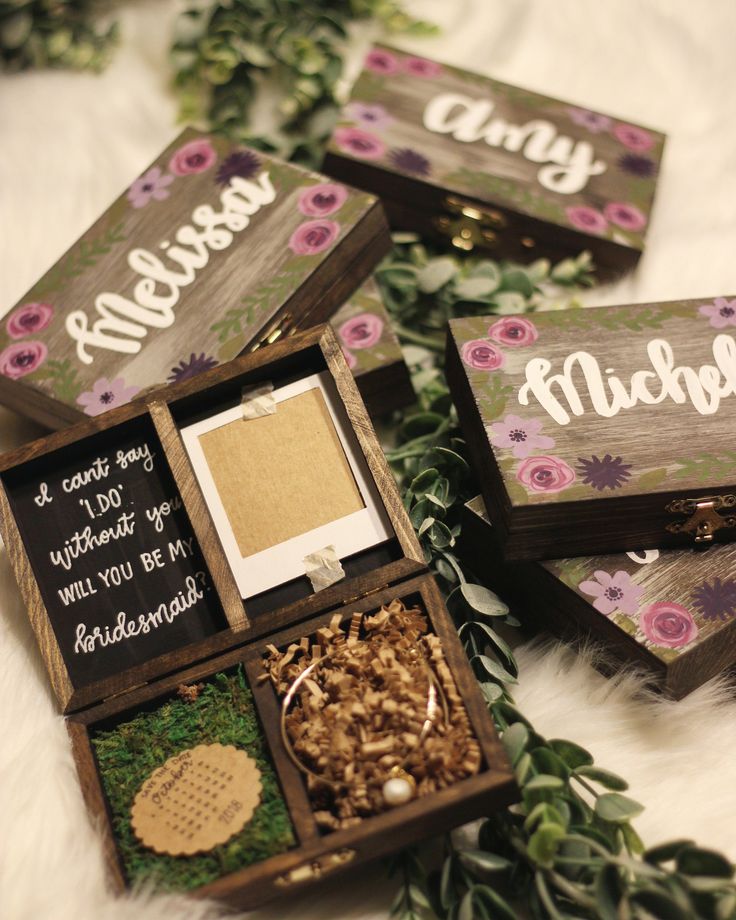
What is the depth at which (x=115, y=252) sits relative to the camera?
117 cm

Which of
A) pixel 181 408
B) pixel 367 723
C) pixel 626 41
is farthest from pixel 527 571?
pixel 626 41

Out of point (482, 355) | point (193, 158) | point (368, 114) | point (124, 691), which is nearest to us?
point (124, 691)

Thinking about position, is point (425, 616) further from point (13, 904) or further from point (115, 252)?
point (115, 252)

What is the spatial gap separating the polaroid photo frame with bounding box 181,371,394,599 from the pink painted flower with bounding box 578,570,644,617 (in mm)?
237

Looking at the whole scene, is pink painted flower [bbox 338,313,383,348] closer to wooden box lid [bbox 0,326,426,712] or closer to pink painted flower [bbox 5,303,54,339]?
wooden box lid [bbox 0,326,426,712]

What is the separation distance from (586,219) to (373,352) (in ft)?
1.37

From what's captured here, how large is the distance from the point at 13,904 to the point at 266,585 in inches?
15.5

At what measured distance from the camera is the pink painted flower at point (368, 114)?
134 cm

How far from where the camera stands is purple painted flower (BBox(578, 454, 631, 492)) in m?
0.94

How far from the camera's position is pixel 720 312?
108cm

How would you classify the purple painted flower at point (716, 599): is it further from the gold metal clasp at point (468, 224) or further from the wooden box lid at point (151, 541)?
the gold metal clasp at point (468, 224)

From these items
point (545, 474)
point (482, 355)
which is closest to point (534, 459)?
point (545, 474)

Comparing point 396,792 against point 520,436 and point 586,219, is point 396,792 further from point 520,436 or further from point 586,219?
point 586,219

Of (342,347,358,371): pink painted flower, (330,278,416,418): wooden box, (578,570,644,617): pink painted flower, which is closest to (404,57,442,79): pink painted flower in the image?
(330,278,416,418): wooden box
